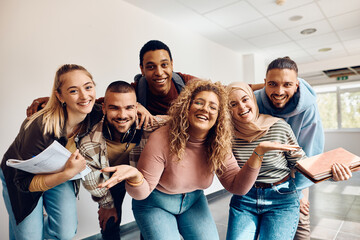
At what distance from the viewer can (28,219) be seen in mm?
1621

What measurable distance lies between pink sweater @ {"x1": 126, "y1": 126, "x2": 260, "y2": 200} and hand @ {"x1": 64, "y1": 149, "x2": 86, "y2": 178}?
26cm

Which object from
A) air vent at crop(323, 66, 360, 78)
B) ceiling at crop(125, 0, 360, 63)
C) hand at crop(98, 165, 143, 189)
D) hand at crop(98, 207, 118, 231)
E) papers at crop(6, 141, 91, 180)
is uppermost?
ceiling at crop(125, 0, 360, 63)

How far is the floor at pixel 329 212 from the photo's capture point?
3.16 meters

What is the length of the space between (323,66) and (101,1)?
6.40 m

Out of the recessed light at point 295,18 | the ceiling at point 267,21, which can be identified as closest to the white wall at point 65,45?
the ceiling at point 267,21

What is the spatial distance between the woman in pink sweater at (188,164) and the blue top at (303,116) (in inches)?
14.7

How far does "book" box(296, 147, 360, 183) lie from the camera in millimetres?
1359

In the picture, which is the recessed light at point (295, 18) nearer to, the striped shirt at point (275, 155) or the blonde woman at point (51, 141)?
the striped shirt at point (275, 155)

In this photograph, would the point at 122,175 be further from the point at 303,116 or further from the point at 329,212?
the point at 329,212

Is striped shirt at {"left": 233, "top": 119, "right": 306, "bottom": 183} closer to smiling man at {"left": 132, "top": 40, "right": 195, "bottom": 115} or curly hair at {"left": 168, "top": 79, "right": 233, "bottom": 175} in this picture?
curly hair at {"left": 168, "top": 79, "right": 233, "bottom": 175}

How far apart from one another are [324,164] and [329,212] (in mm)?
3090

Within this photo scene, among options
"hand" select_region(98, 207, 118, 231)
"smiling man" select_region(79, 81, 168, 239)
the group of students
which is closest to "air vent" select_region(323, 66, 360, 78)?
the group of students

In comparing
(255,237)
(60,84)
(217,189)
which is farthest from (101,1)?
(217,189)

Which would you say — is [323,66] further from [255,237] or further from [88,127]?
[88,127]
